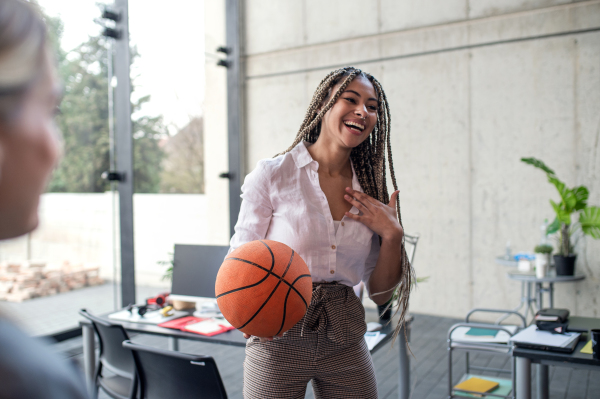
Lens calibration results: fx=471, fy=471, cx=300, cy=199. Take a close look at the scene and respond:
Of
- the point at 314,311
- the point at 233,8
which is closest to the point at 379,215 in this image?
the point at 314,311

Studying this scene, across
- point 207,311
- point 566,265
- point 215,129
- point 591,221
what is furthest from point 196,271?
point 215,129

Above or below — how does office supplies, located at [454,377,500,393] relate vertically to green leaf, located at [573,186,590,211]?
below

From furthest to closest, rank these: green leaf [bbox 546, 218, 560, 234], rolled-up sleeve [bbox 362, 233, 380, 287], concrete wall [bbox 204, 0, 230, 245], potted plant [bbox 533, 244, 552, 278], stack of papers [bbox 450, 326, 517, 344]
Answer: concrete wall [bbox 204, 0, 230, 245] → green leaf [bbox 546, 218, 560, 234] → potted plant [bbox 533, 244, 552, 278] → stack of papers [bbox 450, 326, 517, 344] → rolled-up sleeve [bbox 362, 233, 380, 287]

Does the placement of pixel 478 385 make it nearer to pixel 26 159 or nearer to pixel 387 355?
pixel 387 355

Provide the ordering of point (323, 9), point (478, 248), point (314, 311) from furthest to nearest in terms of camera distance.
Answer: point (323, 9) → point (478, 248) → point (314, 311)

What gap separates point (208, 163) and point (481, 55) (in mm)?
3927

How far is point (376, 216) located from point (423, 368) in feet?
9.80

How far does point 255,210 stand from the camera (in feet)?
5.00

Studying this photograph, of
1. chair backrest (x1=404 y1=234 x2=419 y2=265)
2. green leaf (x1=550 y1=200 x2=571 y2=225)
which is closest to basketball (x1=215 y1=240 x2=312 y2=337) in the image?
chair backrest (x1=404 y1=234 x2=419 y2=265)

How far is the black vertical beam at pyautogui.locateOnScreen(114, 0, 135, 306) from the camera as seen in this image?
484cm

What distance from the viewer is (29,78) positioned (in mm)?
372

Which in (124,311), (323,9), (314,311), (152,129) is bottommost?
(124,311)

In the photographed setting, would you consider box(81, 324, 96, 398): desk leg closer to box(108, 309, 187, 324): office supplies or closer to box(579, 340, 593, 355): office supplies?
box(108, 309, 187, 324): office supplies

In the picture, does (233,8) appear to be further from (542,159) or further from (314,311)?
(314,311)
